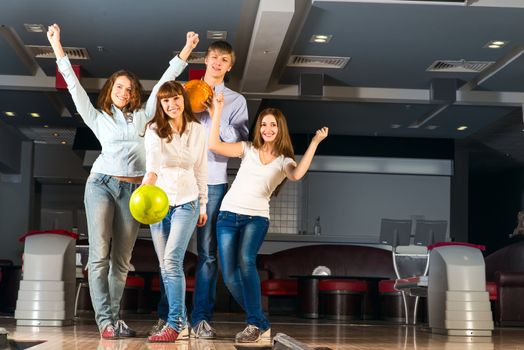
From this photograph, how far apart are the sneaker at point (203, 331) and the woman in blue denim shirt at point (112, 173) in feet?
0.99

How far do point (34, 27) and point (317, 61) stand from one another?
115 inches

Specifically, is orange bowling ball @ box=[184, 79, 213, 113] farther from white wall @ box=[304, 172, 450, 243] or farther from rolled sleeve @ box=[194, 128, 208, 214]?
white wall @ box=[304, 172, 450, 243]

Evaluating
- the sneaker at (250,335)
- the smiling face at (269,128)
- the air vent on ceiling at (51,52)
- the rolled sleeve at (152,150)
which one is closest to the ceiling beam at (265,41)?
the air vent on ceiling at (51,52)

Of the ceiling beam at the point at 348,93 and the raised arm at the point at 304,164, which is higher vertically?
the ceiling beam at the point at 348,93

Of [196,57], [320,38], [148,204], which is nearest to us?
[148,204]

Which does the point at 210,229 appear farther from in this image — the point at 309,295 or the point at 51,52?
the point at 309,295

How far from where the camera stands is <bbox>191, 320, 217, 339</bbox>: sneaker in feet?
13.9

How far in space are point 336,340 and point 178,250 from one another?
51.8 inches

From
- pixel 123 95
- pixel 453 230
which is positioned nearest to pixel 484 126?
pixel 453 230

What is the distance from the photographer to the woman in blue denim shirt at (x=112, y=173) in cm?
407

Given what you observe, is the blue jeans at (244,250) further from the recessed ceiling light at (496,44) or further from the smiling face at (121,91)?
the recessed ceiling light at (496,44)

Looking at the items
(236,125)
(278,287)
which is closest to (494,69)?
(278,287)

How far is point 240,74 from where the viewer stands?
9.58 meters

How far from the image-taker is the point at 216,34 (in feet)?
26.5
